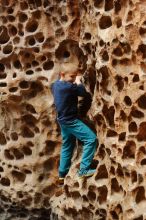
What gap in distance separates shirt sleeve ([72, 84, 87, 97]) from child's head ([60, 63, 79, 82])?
0.12m

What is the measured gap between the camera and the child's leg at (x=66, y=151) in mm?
5500

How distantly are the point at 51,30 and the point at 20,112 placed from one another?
31.3 inches

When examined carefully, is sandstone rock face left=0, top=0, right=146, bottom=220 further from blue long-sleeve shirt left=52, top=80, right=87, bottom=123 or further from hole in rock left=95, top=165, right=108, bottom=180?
blue long-sleeve shirt left=52, top=80, right=87, bottom=123

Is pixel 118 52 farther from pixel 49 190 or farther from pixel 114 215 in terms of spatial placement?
pixel 49 190

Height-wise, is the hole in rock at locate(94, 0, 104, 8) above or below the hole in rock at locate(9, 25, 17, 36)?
above

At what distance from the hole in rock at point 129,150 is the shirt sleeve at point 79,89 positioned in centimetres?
67

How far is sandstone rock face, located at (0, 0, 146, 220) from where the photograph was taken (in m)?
4.74

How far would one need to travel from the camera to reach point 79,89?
5.22 meters

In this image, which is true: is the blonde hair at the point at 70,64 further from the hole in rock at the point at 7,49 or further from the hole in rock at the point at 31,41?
the hole in rock at the point at 7,49

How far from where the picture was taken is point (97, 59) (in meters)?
5.10

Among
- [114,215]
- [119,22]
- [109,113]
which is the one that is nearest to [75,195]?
[114,215]

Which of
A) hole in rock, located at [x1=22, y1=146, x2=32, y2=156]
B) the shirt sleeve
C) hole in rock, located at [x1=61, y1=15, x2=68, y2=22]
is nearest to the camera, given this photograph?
the shirt sleeve

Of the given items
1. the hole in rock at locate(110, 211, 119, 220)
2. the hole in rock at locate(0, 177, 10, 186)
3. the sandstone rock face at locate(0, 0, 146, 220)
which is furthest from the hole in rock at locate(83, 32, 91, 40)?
the hole in rock at locate(0, 177, 10, 186)

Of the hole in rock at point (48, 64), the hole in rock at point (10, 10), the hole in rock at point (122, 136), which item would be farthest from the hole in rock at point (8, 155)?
the hole in rock at point (122, 136)
